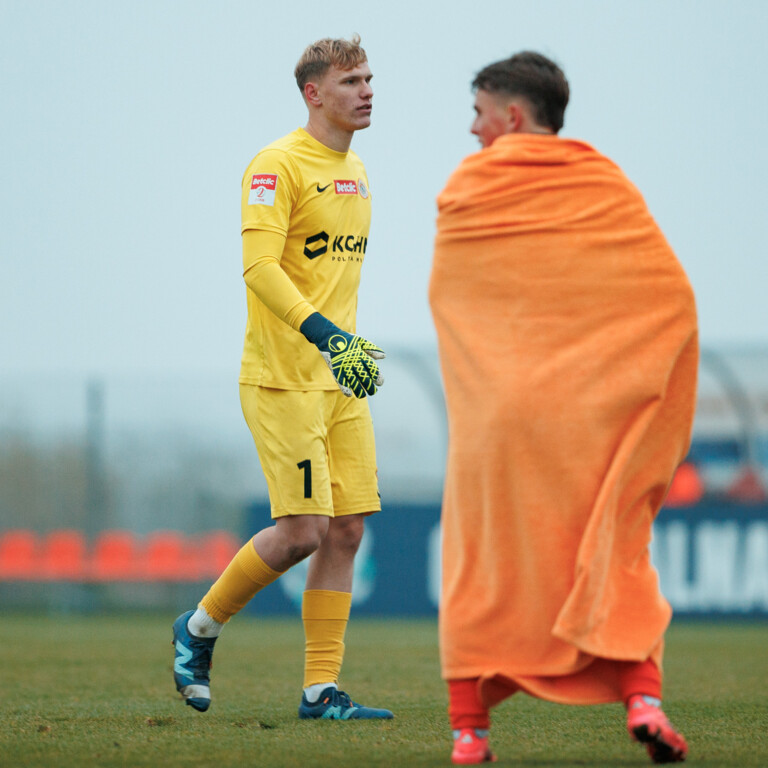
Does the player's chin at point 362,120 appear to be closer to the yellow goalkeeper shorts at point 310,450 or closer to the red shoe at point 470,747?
the yellow goalkeeper shorts at point 310,450

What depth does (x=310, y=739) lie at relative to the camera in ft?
11.8

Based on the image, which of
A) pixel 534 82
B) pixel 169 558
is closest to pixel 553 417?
pixel 534 82

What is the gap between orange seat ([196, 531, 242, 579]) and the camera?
1263cm

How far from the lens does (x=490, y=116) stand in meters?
3.16

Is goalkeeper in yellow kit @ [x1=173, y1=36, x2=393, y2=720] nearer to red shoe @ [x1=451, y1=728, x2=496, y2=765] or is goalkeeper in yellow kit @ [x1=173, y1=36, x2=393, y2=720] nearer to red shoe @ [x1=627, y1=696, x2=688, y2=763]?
red shoe @ [x1=451, y1=728, x2=496, y2=765]

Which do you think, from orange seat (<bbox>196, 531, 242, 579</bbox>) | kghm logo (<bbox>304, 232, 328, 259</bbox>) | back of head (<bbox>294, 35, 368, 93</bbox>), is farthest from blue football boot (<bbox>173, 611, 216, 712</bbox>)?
orange seat (<bbox>196, 531, 242, 579</bbox>)

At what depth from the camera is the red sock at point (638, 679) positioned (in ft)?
9.46

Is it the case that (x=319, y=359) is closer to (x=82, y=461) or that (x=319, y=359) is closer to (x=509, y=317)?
(x=509, y=317)

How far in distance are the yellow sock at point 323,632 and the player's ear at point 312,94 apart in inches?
66.7

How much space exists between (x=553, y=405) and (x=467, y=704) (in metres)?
0.72

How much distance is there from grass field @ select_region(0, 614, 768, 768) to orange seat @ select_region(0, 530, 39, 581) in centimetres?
516

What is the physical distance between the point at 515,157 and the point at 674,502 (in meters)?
8.77

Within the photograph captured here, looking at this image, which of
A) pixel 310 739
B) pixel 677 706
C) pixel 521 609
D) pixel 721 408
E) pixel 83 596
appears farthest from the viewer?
pixel 83 596

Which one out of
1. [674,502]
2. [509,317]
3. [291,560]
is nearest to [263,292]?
[291,560]
